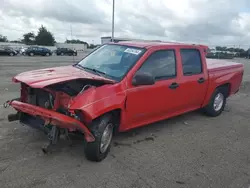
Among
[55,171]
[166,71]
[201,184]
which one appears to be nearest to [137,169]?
[201,184]

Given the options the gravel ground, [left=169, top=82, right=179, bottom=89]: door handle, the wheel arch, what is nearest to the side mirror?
[left=169, top=82, right=179, bottom=89]: door handle

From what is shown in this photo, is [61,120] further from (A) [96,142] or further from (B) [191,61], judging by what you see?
(B) [191,61]

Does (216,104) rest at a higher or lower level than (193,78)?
lower

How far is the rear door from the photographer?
5309mm

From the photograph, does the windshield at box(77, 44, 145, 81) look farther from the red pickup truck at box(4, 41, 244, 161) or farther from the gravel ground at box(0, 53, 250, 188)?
the gravel ground at box(0, 53, 250, 188)

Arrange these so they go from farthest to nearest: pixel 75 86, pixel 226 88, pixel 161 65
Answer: pixel 226 88 → pixel 161 65 → pixel 75 86

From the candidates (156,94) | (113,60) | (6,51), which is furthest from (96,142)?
(6,51)

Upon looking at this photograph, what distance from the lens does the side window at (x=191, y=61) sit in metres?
5.34

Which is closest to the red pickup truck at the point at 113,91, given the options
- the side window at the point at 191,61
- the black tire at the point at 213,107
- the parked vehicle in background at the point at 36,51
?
the side window at the point at 191,61

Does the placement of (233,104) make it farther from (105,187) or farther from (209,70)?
(105,187)

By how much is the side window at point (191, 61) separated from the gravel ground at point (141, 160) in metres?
1.20

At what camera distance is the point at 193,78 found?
5.47 m

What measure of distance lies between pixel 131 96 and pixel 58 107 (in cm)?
115

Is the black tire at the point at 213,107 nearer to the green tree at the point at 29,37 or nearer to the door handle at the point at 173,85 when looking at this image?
the door handle at the point at 173,85
